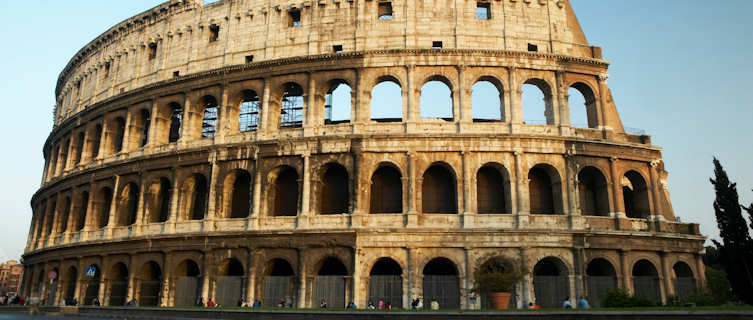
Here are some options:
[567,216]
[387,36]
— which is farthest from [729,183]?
[387,36]

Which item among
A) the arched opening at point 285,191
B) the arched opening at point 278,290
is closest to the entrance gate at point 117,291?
the arched opening at point 278,290

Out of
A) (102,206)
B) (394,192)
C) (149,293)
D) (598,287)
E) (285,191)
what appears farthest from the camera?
(102,206)

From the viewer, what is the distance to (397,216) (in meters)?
24.3

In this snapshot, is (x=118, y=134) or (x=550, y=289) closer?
(x=550, y=289)

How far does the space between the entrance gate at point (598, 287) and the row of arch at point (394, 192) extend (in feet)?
10.5

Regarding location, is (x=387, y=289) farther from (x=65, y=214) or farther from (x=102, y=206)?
(x=65, y=214)

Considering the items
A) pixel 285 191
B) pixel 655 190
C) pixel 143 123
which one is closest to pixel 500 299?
pixel 655 190

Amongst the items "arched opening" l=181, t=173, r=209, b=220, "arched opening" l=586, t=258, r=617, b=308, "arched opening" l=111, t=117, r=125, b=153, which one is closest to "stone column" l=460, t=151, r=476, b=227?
"arched opening" l=586, t=258, r=617, b=308

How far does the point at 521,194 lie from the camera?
24641 mm

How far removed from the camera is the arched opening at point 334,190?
26.1 m

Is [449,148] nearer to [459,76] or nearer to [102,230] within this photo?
[459,76]

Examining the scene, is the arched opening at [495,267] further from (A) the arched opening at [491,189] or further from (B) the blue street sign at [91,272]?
(B) the blue street sign at [91,272]

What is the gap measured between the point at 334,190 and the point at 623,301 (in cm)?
1324

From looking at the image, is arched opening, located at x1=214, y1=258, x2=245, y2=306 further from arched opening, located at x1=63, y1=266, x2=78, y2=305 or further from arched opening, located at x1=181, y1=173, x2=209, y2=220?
arched opening, located at x1=63, y1=266, x2=78, y2=305
